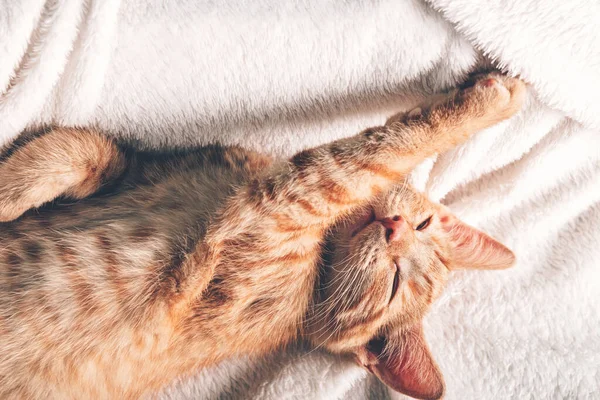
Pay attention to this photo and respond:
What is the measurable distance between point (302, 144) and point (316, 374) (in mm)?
574

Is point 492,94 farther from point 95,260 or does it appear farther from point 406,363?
point 95,260

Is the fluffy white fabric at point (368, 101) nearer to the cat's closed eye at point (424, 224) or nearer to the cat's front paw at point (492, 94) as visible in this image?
the cat's front paw at point (492, 94)

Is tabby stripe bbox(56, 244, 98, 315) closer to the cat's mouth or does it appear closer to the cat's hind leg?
the cat's hind leg

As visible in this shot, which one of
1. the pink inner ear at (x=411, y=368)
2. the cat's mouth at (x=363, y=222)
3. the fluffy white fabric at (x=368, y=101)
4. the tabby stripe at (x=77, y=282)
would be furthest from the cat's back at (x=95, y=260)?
the pink inner ear at (x=411, y=368)

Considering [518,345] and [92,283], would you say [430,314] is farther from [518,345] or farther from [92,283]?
[92,283]

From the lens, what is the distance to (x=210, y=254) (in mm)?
1046

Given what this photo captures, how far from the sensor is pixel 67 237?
109 centimetres

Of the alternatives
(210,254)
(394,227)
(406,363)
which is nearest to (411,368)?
(406,363)

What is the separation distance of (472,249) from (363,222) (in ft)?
0.95

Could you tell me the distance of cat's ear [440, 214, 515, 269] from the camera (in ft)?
4.13

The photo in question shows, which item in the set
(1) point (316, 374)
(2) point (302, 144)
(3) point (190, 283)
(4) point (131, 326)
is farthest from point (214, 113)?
(1) point (316, 374)

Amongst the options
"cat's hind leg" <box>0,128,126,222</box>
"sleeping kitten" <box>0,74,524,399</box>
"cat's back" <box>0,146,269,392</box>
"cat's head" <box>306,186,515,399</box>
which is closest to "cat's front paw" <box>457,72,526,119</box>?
"sleeping kitten" <box>0,74,524,399</box>

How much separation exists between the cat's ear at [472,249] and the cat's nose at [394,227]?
189 millimetres

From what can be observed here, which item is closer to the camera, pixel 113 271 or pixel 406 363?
pixel 113 271
